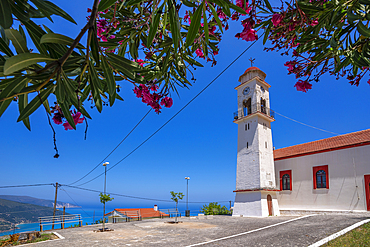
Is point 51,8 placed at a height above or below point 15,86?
above

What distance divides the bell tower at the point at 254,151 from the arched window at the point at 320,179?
3297mm

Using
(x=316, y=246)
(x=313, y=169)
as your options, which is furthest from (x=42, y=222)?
(x=313, y=169)

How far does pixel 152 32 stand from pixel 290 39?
2711 millimetres

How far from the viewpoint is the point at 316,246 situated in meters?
6.10

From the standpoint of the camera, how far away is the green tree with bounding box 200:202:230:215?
21.4m

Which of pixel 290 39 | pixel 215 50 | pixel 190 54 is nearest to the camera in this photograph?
pixel 190 54

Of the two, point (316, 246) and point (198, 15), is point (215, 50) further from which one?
point (316, 246)

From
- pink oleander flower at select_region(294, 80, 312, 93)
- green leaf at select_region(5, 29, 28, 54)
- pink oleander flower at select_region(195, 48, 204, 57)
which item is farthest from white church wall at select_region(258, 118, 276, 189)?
green leaf at select_region(5, 29, 28, 54)

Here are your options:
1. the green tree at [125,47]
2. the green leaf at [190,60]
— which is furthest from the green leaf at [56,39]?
the green leaf at [190,60]

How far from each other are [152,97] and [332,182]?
1861cm

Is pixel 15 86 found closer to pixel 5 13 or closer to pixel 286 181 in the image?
pixel 5 13

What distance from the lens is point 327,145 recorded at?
17500mm

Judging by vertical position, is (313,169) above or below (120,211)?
above

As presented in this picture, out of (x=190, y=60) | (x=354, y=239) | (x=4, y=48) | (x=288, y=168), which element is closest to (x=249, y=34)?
(x=190, y=60)
